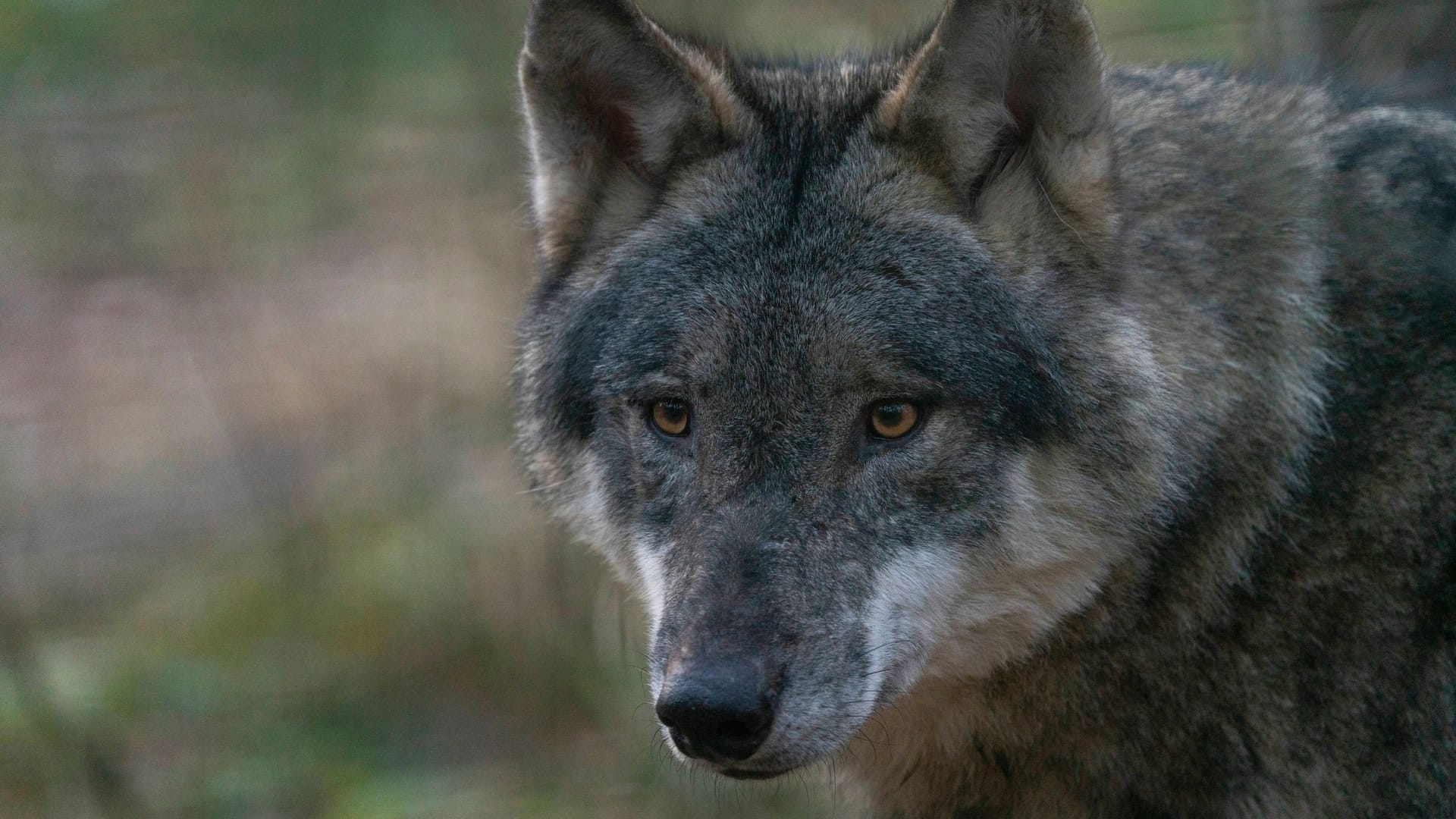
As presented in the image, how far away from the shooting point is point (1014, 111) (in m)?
3.29

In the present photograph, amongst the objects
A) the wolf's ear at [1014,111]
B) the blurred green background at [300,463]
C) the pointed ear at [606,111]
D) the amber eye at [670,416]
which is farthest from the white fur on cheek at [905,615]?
the blurred green background at [300,463]

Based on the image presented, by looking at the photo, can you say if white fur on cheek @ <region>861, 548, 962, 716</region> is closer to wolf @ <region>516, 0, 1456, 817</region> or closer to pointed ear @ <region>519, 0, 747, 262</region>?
wolf @ <region>516, 0, 1456, 817</region>

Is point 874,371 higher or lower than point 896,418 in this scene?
higher

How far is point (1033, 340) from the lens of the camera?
319 cm

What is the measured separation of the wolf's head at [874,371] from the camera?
9.92ft

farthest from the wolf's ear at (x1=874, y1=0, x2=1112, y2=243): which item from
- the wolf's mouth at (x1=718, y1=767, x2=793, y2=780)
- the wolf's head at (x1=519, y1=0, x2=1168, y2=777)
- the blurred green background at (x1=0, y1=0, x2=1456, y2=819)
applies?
the blurred green background at (x1=0, y1=0, x2=1456, y2=819)

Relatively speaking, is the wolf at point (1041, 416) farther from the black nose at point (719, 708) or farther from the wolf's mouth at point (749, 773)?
the black nose at point (719, 708)

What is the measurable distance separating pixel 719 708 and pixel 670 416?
893 mm

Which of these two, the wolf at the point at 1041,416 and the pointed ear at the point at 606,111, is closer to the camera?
the wolf at the point at 1041,416

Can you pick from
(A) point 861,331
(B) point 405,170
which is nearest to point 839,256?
(A) point 861,331

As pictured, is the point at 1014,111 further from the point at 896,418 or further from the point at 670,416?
the point at 670,416

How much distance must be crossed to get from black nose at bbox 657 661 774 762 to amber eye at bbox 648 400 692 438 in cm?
75

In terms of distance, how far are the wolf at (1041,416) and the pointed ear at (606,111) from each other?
0.01 m

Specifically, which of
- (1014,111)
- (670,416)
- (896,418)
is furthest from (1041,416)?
(670,416)
